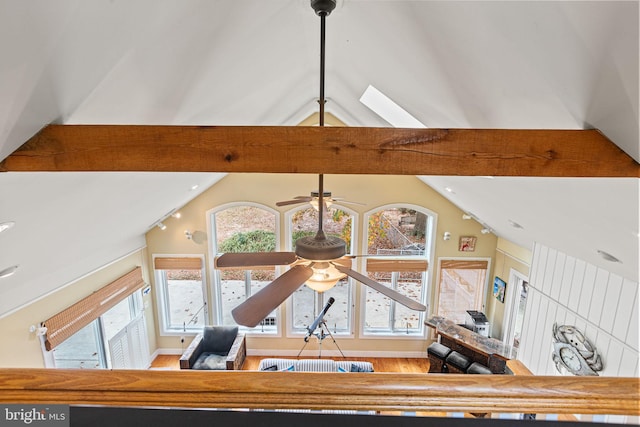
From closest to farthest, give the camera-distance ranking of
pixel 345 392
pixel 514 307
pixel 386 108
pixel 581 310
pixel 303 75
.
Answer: pixel 345 392
pixel 303 75
pixel 386 108
pixel 581 310
pixel 514 307

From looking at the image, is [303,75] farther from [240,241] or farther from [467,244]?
[467,244]

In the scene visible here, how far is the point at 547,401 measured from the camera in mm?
816

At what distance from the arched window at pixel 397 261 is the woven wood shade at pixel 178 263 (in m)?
3.18

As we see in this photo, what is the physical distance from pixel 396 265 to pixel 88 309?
5032 mm

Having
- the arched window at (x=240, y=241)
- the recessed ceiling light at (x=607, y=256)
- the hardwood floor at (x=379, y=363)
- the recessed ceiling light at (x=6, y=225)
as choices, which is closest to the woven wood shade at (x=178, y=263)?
the arched window at (x=240, y=241)

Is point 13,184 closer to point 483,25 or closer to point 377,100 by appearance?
point 483,25

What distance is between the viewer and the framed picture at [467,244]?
20.0 ft

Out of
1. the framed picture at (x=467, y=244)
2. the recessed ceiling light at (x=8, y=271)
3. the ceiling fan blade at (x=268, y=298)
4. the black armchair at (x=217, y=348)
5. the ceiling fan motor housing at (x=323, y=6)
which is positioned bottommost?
the black armchair at (x=217, y=348)

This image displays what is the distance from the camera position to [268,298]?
174 cm

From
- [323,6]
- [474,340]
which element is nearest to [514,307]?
[474,340]

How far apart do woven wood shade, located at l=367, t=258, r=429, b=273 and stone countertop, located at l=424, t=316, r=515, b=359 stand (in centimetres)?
100

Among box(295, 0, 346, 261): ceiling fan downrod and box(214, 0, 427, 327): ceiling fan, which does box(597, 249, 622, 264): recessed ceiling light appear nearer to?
box(214, 0, 427, 327): ceiling fan

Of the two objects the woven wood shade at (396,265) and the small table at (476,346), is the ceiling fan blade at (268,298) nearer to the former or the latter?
the small table at (476,346)

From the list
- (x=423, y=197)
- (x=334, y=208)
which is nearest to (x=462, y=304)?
(x=423, y=197)
